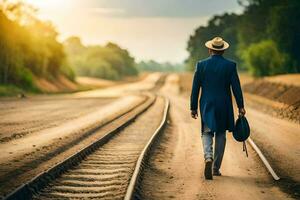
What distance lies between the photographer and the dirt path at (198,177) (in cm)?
796

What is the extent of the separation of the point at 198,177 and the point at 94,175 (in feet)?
5.91

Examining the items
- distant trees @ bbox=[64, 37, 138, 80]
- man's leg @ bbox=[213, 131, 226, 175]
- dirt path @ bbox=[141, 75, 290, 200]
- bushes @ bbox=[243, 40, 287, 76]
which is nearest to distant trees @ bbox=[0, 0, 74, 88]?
bushes @ bbox=[243, 40, 287, 76]

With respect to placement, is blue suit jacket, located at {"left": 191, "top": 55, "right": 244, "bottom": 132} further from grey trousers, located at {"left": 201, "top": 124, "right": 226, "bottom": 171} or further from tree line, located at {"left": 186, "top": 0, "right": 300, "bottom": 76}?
A: tree line, located at {"left": 186, "top": 0, "right": 300, "bottom": 76}

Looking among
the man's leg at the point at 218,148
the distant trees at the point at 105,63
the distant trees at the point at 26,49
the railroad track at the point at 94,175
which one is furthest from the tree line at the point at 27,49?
the man's leg at the point at 218,148

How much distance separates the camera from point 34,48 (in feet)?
178

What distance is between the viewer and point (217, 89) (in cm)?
910

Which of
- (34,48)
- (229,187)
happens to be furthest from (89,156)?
(34,48)

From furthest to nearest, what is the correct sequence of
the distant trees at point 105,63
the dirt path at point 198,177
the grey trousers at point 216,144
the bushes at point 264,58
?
the distant trees at point 105,63 → the bushes at point 264,58 → the grey trousers at point 216,144 → the dirt path at point 198,177

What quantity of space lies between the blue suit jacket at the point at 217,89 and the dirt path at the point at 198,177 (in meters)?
0.98

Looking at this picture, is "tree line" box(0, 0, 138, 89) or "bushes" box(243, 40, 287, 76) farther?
"bushes" box(243, 40, 287, 76)

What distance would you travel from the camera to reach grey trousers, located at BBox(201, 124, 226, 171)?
904 centimetres

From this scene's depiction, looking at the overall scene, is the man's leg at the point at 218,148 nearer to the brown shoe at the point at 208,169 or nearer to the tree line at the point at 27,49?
the brown shoe at the point at 208,169

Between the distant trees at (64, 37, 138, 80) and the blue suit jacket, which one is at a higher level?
the distant trees at (64, 37, 138, 80)

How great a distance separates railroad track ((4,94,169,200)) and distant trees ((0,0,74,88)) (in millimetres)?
33244
